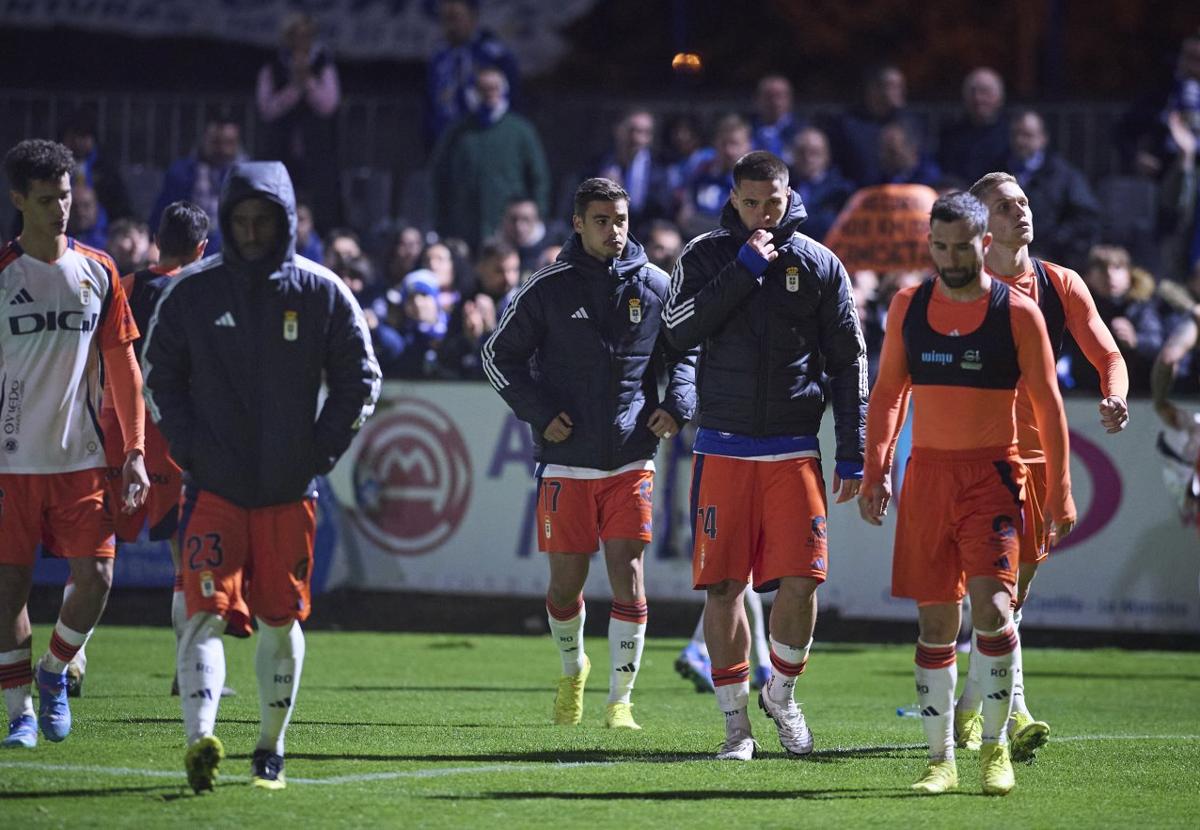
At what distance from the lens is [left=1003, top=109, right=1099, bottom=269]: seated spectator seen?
18.1 m

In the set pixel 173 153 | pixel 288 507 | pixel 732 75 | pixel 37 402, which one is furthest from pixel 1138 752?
pixel 732 75

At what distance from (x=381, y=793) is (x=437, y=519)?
8.44m

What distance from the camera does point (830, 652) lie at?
49.5 ft

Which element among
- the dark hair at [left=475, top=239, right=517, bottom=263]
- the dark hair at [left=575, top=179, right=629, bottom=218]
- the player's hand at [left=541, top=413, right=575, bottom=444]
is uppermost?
the dark hair at [left=475, top=239, right=517, bottom=263]

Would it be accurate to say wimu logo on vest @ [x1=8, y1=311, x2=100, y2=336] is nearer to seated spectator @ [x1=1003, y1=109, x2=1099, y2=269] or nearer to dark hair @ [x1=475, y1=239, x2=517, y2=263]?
dark hair @ [x1=475, y1=239, x2=517, y2=263]

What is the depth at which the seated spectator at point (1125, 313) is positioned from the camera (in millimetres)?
16172

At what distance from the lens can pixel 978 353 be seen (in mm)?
8633

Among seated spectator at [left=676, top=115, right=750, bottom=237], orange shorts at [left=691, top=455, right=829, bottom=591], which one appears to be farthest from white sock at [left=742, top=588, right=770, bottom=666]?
seated spectator at [left=676, top=115, right=750, bottom=237]

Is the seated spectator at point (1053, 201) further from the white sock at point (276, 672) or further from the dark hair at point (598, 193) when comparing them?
→ the white sock at point (276, 672)

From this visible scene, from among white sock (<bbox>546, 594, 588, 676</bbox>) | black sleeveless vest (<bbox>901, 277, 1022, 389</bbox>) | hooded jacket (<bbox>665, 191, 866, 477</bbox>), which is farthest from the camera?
white sock (<bbox>546, 594, 588, 676</bbox>)

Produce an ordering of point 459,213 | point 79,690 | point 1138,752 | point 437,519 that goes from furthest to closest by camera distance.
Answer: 1. point 459,213
2. point 437,519
3. point 79,690
4. point 1138,752

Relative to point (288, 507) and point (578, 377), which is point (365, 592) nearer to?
point (578, 377)

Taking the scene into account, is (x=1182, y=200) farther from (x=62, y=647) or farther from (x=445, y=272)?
(x=62, y=647)

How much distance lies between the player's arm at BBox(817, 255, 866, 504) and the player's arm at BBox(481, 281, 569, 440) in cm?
162
